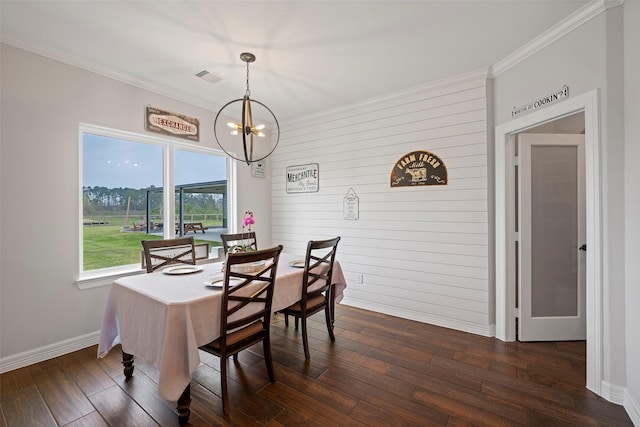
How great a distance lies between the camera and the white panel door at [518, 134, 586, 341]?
2854mm

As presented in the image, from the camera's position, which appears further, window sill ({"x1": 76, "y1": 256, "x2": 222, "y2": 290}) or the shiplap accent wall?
the shiplap accent wall

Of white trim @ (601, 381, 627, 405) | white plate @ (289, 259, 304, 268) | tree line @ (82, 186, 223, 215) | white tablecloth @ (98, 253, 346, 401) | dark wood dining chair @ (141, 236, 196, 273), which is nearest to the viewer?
white tablecloth @ (98, 253, 346, 401)

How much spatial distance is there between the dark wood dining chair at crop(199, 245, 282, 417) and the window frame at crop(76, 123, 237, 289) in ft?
5.66

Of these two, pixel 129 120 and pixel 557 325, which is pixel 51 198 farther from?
pixel 557 325

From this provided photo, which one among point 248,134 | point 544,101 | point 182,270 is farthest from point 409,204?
point 182,270

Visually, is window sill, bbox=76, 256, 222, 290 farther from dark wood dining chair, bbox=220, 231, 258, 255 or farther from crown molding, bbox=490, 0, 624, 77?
crown molding, bbox=490, 0, 624, 77

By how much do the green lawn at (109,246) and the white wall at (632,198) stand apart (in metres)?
4.42

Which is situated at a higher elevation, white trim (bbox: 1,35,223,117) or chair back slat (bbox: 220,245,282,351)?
white trim (bbox: 1,35,223,117)

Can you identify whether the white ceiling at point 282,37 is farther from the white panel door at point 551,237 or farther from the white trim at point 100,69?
the white panel door at point 551,237

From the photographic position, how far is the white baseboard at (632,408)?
173cm

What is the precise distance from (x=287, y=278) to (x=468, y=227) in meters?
2.06

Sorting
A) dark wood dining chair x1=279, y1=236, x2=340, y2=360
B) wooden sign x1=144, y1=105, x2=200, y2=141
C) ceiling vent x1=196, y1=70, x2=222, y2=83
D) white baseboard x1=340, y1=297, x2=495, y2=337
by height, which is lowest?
white baseboard x1=340, y1=297, x2=495, y2=337

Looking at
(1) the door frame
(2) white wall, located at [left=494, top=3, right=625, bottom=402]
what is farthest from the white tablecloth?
(2) white wall, located at [left=494, top=3, right=625, bottom=402]

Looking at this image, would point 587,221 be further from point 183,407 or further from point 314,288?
point 183,407
